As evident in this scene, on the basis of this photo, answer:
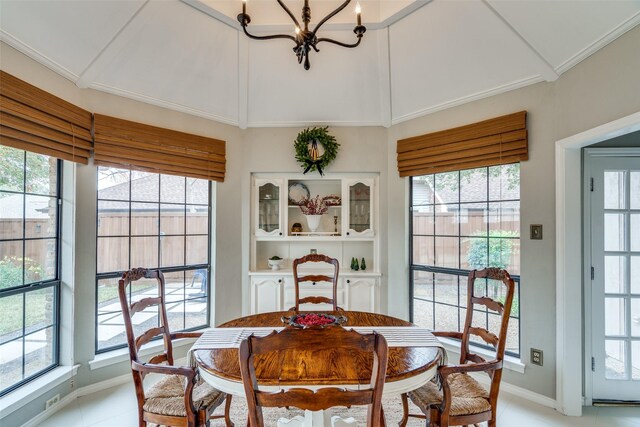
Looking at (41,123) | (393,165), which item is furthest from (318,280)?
(41,123)

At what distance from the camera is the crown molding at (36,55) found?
201 centimetres

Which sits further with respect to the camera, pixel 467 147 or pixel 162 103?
pixel 162 103

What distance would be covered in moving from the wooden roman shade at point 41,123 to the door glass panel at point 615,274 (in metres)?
4.47

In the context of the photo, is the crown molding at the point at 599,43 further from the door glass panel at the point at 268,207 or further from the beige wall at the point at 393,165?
the door glass panel at the point at 268,207

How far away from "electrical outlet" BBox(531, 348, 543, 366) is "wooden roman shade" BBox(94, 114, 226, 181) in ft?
11.2

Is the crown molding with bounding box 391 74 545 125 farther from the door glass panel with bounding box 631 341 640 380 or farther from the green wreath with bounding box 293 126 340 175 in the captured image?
the door glass panel with bounding box 631 341 640 380

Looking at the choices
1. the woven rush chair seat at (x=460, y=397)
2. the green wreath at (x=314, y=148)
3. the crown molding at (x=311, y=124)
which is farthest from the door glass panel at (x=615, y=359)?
the green wreath at (x=314, y=148)

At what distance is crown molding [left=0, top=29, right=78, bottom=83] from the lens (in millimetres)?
2014

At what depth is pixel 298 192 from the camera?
3898mm

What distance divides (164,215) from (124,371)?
150cm

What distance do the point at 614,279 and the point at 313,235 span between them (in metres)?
2.80

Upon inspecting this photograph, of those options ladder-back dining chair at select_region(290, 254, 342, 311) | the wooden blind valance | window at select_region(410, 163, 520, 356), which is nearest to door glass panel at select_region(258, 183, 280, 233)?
ladder-back dining chair at select_region(290, 254, 342, 311)

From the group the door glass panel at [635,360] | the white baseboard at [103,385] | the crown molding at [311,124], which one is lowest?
the white baseboard at [103,385]

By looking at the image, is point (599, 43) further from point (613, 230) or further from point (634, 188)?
point (613, 230)
